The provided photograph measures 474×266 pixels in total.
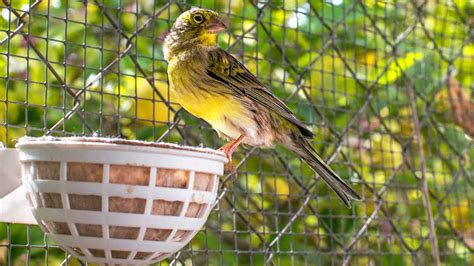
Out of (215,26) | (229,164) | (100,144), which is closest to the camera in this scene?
(100,144)

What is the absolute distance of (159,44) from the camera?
2539 mm

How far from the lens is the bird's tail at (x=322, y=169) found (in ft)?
7.02

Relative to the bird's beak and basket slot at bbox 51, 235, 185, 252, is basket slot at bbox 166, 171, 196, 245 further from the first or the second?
the bird's beak

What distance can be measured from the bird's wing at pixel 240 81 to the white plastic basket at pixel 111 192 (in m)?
0.75

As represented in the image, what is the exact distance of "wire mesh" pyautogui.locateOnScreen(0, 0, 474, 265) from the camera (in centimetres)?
234

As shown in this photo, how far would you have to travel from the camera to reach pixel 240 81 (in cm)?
211

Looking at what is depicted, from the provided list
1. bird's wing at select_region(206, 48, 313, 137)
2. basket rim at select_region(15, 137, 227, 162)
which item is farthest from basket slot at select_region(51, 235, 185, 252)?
bird's wing at select_region(206, 48, 313, 137)

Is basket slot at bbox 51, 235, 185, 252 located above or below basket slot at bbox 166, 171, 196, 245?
below

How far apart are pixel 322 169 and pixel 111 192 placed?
1023 millimetres

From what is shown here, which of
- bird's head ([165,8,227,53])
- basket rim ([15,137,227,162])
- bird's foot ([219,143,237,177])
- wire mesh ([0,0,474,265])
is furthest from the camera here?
wire mesh ([0,0,474,265])

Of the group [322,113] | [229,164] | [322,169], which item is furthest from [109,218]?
[322,113]

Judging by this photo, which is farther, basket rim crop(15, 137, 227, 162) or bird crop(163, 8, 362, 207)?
bird crop(163, 8, 362, 207)

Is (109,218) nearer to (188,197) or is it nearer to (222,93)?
(188,197)

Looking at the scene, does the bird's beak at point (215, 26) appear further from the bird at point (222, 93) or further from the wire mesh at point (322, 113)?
the wire mesh at point (322, 113)
